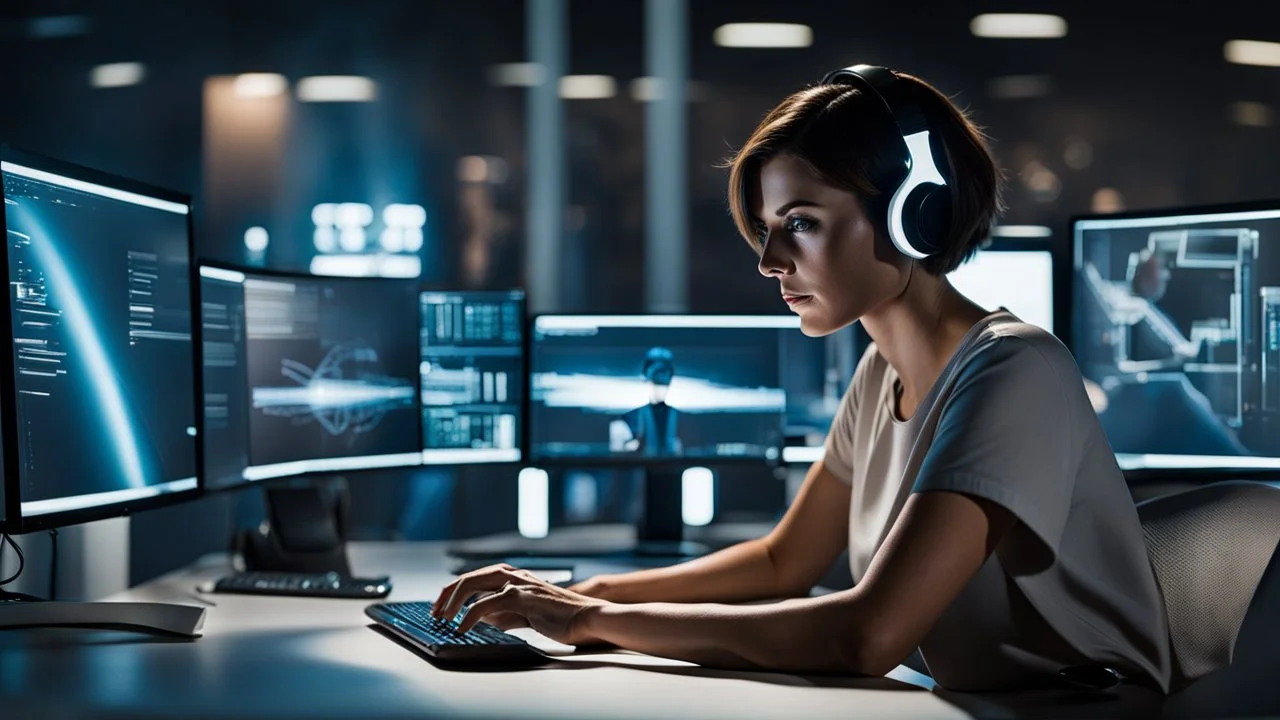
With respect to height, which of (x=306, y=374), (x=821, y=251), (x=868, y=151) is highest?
(x=868, y=151)

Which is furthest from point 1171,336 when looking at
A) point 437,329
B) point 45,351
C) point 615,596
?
point 45,351

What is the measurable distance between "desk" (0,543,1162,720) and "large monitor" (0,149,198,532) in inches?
7.9

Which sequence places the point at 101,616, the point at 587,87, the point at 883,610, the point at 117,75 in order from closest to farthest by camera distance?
1. the point at 883,610
2. the point at 101,616
3. the point at 117,75
4. the point at 587,87

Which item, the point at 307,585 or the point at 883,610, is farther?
the point at 307,585

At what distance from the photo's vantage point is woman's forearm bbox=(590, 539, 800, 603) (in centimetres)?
150

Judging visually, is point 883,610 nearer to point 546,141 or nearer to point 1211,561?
point 1211,561

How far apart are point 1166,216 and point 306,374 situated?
5.21ft

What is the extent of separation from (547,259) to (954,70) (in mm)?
1362

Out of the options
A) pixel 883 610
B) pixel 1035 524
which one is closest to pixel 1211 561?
pixel 1035 524

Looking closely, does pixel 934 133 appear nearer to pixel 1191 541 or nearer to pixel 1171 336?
pixel 1191 541

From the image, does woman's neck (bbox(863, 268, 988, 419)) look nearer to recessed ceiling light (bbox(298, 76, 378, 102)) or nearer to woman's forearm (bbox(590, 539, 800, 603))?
woman's forearm (bbox(590, 539, 800, 603))

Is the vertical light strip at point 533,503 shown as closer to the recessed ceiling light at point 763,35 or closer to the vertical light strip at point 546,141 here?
the vertical light strip at point 546,141

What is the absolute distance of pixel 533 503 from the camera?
7.75 feet

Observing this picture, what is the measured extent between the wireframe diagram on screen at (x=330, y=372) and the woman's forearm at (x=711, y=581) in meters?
0.71
